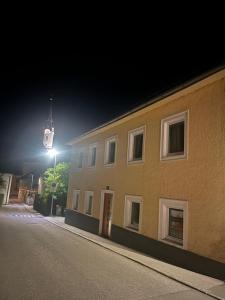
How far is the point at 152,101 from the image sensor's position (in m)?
11.3

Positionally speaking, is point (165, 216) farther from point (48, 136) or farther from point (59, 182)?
point (48, 136)

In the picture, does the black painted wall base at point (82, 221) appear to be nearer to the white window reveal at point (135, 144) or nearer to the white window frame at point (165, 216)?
the white window reveal at point (135, 144)

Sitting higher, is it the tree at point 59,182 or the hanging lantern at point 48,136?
the hanging lantern at point 48,136

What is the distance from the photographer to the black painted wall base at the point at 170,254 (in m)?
8.16

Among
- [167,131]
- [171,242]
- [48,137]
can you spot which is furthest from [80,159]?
[171,242]

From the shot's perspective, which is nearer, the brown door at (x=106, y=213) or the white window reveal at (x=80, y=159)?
the brown door at (x=106, y=213)

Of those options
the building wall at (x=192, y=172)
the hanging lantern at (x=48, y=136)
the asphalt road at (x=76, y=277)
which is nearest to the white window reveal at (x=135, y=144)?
the building wall at (x=192, y=172)

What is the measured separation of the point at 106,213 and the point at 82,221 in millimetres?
3095

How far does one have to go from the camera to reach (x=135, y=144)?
13.7m

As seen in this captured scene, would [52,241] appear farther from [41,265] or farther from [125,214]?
[41,265]

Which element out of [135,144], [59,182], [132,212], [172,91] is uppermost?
[172,91]

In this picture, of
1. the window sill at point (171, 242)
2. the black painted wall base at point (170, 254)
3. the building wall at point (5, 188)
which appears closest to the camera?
the black painted wall base at point (170, 254)

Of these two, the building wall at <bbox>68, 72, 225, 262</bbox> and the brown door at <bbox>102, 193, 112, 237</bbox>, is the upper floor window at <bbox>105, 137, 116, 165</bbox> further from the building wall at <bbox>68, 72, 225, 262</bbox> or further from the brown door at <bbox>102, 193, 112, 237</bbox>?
the brown door at <bbox>102, 193, 112, 237</bbox>

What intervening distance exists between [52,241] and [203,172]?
7203mm
